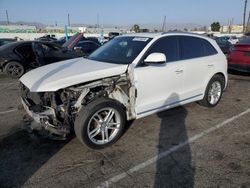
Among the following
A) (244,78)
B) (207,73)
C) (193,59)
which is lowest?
(244,78)

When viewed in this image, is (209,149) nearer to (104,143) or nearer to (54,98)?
(104,143)

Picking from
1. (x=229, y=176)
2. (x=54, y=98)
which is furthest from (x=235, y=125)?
(x=54, y=98)

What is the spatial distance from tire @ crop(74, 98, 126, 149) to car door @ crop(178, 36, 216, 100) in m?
1.70

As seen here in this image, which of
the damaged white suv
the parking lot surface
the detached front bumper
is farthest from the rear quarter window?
the detached front bumper

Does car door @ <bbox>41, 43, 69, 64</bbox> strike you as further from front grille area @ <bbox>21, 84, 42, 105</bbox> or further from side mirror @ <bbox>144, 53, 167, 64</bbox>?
side mirror @ <bbox>144, 53, 167, 64</bbox>

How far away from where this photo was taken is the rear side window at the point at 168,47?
4.39 meters

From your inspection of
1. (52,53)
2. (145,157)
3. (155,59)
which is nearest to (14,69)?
(52,53)

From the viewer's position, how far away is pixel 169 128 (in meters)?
4.55

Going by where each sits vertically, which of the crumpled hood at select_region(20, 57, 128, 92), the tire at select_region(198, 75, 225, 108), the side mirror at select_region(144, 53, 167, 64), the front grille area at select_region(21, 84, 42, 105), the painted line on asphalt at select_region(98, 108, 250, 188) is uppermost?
the side mirror at select_region(144, 53, 167, 64)

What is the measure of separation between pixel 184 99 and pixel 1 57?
7365 millimetres

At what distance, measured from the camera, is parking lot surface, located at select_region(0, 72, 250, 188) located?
303 cm

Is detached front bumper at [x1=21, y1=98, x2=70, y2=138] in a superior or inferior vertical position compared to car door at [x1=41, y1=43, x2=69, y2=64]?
inferior

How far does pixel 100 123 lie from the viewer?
12.3 ft

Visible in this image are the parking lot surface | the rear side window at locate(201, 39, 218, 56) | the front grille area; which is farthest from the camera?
the rear side window at locate(201, 39, 218, 56)
